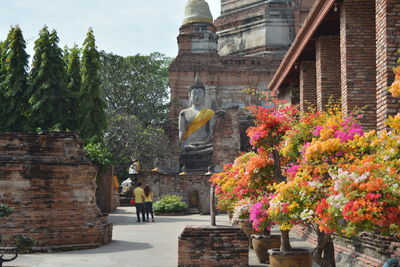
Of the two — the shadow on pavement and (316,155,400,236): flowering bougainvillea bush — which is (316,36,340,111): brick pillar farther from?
(316,155,400,236): flowering bougainvillea bush

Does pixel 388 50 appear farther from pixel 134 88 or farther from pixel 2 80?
pixel 134 88

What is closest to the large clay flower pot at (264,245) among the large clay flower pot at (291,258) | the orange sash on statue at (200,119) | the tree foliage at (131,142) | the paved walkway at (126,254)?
the paved walkway at (126,254)

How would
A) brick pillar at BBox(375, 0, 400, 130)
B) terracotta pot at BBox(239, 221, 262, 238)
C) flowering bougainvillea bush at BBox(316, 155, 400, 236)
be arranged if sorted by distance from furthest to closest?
1. terracotta pot at BBox(239, 221, 262, 238)
2. brick pillar at BBox(375, 0, 400, 130)
3. flowering bougainvillea bush at BBox(316, 155, 400, 236)

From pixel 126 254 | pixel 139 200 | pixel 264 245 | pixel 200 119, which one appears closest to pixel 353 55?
pixel 264 245

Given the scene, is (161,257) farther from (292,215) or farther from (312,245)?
(292,215)

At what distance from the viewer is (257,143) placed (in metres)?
8.84

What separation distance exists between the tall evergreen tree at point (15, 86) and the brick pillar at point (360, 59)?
15.3m

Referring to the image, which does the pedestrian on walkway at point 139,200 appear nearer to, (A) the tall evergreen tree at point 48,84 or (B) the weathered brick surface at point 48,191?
(A) the tall evergreen tree at point 48,84

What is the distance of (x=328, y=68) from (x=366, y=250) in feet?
15.8

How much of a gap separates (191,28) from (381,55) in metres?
31.7

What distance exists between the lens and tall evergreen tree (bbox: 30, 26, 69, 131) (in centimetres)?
2225

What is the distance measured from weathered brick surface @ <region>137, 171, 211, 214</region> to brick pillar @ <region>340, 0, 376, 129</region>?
16.6m

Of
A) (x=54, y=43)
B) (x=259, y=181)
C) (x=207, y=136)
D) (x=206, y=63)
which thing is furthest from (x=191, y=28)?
(x=259, y=181)

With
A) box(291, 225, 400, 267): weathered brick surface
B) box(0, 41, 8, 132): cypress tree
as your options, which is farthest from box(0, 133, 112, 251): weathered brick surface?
box(0, 41, 8, 132): cypress tree
